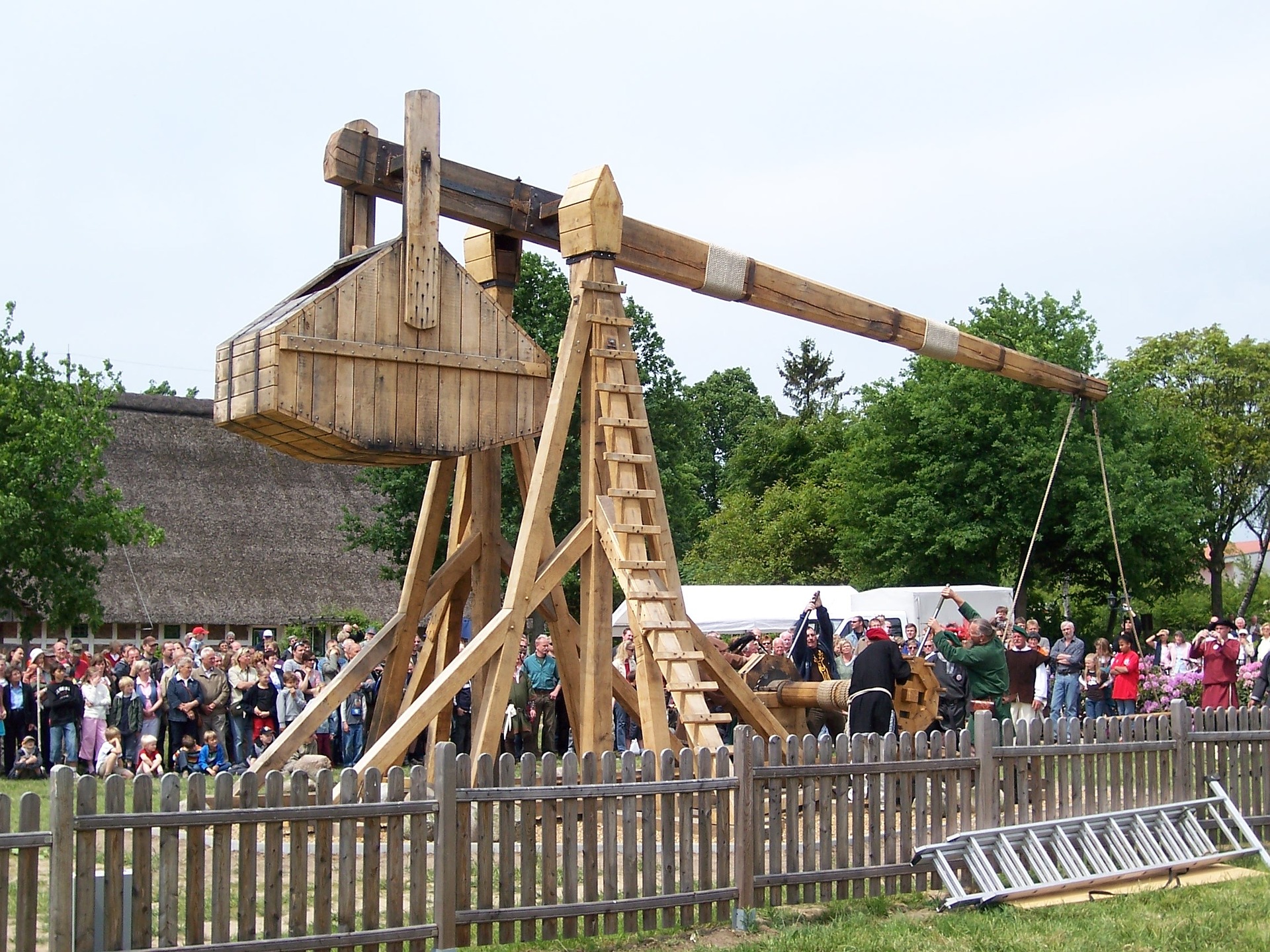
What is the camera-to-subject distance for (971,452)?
34.7m

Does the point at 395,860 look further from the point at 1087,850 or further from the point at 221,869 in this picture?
the point at 1087,850

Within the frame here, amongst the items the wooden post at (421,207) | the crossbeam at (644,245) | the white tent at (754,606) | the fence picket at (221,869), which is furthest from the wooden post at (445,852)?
the white tent at (754,606)

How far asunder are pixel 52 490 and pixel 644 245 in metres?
20.0

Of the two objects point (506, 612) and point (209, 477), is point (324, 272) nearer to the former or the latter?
A: point (506, 612)

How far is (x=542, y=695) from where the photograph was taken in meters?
14.5

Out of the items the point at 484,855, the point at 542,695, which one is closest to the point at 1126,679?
the point at 542,695

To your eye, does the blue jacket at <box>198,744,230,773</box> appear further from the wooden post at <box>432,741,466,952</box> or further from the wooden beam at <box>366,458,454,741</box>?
the wooden post at <box>432,741,466,952</box>

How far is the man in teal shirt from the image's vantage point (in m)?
14.4

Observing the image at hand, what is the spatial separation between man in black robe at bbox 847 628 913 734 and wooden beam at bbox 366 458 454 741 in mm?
3333

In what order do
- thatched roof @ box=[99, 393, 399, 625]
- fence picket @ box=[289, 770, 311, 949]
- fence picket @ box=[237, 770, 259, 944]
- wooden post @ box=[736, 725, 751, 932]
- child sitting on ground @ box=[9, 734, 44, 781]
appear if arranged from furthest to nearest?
thatched roof @ box=[99, 393, 399, 625]
child sitting on ground @ box=[9, 734, 44, 781]
wooden post @ box=[736, 725, 751, 932]
fence picket @ box=[289, 770, 311, 949]
fence picket @ box=[237, 770, 259, 944]

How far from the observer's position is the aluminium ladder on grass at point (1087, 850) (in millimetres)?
7863

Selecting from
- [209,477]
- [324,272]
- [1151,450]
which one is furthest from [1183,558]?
[324,272]

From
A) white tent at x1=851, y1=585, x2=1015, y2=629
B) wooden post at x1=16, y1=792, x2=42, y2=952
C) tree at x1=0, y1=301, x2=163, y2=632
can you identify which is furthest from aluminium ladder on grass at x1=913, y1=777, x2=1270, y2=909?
tree at x1=0, y1=301, x2=163, y2=632

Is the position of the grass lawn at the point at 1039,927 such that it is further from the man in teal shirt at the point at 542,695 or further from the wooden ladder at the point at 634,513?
the man in teal shirt at the point at 542,695
